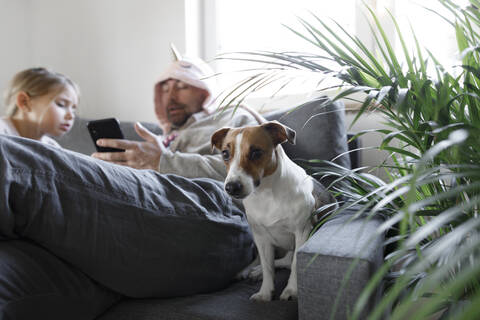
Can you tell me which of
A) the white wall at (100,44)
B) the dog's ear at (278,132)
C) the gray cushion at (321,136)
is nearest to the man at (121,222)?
the dog's ear at (278,132)

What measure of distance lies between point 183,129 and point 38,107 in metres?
0.66

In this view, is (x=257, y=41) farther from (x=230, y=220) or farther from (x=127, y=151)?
(x=230, y=220)

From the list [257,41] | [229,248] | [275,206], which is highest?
[257,41]

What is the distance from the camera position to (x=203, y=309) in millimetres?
840

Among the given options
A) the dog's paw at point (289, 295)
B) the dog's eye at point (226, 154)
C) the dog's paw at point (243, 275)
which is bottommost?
the dog's paw at point (243, 275)

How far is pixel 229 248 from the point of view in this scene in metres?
0.99

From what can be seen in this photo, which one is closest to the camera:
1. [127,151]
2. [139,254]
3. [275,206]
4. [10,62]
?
[139,254]

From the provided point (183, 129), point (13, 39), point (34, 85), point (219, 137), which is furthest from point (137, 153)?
point (13, 39)

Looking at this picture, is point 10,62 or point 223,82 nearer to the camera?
point 223,82

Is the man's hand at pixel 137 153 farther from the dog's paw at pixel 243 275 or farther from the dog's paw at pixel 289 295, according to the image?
the dog's paw at pixel 289 295

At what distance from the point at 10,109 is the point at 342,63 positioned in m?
1.64

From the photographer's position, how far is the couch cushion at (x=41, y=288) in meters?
0.68

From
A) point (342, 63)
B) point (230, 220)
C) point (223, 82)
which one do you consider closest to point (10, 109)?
point (223, 82)

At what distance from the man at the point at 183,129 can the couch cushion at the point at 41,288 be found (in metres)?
0.58
